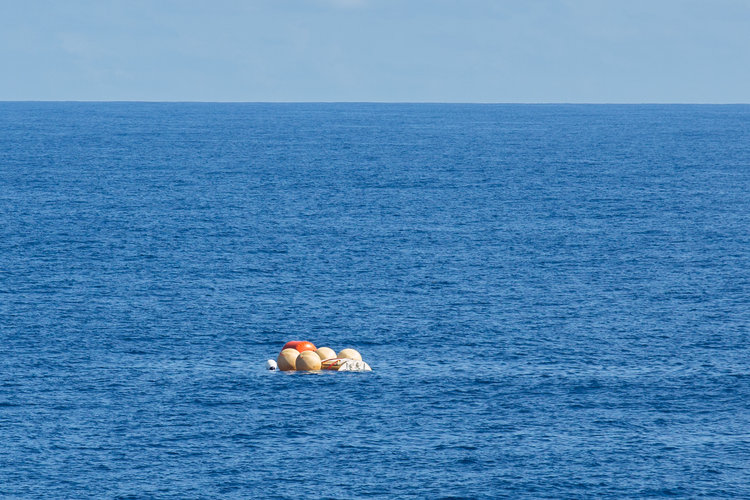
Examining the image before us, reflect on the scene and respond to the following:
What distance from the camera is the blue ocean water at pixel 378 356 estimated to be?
64000mm

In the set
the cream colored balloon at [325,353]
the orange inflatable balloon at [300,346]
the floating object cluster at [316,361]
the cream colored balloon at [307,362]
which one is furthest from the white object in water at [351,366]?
the orange inflatable balloon at [300,346]

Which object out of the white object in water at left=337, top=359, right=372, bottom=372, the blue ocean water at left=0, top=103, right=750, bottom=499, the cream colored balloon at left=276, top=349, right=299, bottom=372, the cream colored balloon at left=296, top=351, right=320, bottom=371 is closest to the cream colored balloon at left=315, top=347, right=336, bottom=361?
the cream colored balloon at left=296, top=351, right=320, bottom=371

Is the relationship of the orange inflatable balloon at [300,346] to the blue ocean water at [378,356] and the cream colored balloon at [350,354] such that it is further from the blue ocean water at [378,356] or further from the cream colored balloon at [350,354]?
the blue ocean water at [378,356]

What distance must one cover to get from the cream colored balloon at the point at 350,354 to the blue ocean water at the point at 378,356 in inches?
84.1

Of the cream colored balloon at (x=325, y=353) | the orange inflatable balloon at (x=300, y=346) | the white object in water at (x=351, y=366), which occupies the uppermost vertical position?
the orange inflatable balloon at (x=300, y=346)

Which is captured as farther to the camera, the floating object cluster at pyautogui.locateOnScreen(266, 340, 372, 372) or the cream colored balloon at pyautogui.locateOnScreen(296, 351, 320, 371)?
the floating object cluster at pyautogui.locateOnScreen(266, 340, 372, 372)

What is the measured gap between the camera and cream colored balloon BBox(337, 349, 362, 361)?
271ft

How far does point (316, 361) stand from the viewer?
82.4 m

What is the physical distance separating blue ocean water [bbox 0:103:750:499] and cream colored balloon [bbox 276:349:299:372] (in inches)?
54.1

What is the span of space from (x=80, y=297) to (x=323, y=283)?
2423 cm

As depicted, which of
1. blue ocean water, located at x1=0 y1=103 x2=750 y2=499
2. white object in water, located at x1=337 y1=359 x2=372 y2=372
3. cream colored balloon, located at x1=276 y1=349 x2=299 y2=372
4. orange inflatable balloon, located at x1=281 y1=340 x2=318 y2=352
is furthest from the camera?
orange inflatable balloon, located at x1=281 y1=340 x2=318 y2=352

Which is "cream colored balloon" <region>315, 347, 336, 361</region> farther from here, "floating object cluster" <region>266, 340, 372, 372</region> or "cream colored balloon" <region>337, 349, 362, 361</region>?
"cream colored balloon" <region>337, 349, 362, 361</region>

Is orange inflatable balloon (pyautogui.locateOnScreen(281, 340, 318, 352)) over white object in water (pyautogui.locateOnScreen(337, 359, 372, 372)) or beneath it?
over

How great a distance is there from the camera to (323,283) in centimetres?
11400
